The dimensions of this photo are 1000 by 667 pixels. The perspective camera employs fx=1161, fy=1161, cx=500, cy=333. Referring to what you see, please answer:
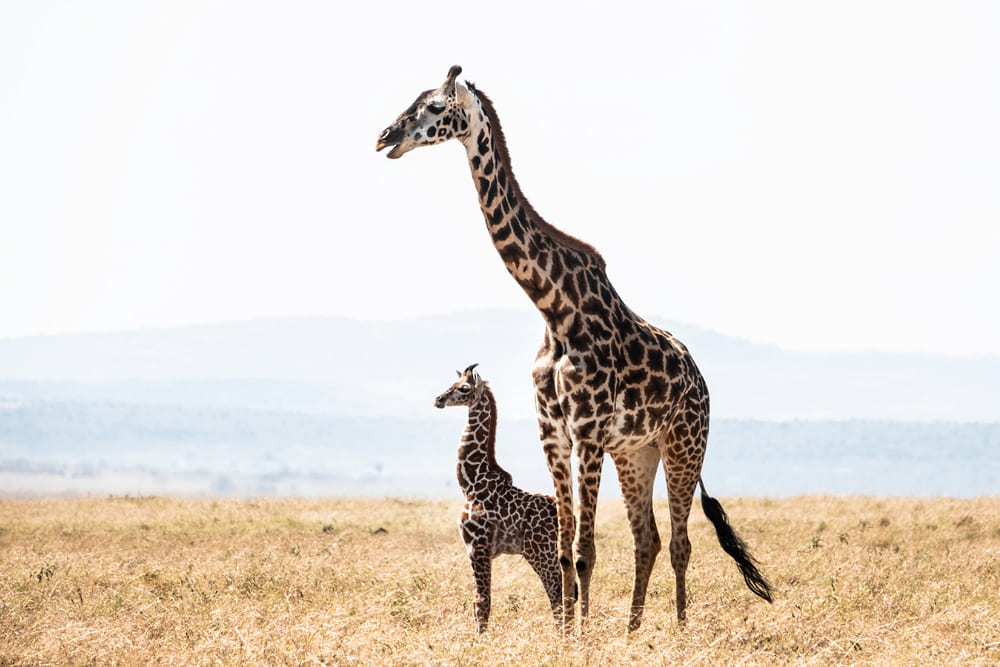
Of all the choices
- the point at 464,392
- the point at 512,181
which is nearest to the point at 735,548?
the point at 464,392

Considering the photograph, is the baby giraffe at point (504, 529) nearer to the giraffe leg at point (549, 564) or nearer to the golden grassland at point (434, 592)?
the giraffe leg at point (549, 564)

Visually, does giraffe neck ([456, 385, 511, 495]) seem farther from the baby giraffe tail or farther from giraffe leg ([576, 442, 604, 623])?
the baby giraffe tail

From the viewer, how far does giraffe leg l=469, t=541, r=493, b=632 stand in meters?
10.9

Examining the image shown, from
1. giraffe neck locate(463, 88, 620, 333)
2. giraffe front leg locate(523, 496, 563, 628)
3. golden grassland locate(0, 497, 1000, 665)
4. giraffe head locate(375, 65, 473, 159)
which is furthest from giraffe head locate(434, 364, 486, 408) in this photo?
giraffe head locate(375, 65, 473, 159)

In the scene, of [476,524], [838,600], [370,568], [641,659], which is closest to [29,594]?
[370,568]

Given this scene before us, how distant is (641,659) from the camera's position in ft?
30.0

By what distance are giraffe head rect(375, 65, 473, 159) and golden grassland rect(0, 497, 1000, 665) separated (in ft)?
13.7

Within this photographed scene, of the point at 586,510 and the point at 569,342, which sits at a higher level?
the point at 569,342

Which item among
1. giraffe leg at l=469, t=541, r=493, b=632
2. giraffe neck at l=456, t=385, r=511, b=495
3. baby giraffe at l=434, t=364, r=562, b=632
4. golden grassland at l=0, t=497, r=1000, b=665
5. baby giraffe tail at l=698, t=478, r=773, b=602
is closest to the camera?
golden grassland at l=0, t=497, r=1000, b=665

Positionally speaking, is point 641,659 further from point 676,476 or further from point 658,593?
point 658,593

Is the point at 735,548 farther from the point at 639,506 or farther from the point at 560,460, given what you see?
the point at 560,460

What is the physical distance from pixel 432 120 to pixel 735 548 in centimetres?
566

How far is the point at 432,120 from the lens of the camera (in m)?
9.97

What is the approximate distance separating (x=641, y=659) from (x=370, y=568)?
239 inches
